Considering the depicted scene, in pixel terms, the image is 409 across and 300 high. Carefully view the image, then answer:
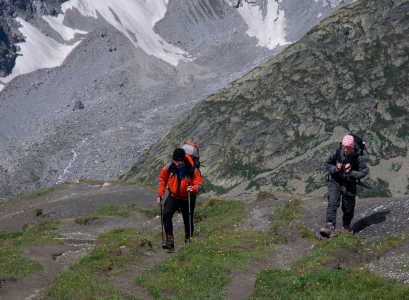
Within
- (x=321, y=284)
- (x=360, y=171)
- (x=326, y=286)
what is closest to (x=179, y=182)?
(x=360, y=171)

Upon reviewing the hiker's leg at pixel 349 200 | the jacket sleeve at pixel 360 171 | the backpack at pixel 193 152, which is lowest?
the hiker's leg at pixel 349 200

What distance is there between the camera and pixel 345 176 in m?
19.1

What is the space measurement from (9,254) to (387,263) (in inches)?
552

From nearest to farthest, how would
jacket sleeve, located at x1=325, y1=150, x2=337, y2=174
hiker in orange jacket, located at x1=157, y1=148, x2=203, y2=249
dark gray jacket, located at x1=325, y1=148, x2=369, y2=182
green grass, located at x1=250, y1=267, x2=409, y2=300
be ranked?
green grass, located at x1=250, y1=267, x2=409, y2=300, dark gray jacket, located at x1=325, y1=148, x2=369, y2=182, hiker in orange jacket, located at x1=157, y1=148, x2=203, y2=249, jacket sleeve, located at x1=325, y1=150, x2=337, y2=174

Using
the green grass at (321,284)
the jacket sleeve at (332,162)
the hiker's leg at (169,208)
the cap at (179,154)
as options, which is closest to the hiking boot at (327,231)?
the jacket sleeve at (332,162)

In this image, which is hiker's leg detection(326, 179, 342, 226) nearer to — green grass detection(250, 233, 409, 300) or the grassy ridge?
the grassy ridge

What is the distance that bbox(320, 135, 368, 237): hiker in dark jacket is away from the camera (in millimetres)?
18891

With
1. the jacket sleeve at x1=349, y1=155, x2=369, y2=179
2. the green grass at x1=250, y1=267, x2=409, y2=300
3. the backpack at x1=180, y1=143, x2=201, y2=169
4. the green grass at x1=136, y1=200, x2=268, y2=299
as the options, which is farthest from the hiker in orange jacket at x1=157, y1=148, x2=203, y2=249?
the jacket sleeve at x1=349, y1=155, x2=369, y2=179

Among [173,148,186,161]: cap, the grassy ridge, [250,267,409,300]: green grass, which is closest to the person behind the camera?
[250,267,409,300]: green grass

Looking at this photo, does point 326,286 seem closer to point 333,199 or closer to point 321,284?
point 321,284

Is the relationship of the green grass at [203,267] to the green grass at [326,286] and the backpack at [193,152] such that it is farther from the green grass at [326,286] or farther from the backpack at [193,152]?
the backpack at [193,152]

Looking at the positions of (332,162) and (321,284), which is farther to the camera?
(332,162)

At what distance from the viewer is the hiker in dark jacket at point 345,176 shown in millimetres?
18891

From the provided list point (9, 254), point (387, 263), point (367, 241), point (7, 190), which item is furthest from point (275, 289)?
point (7, 190)
